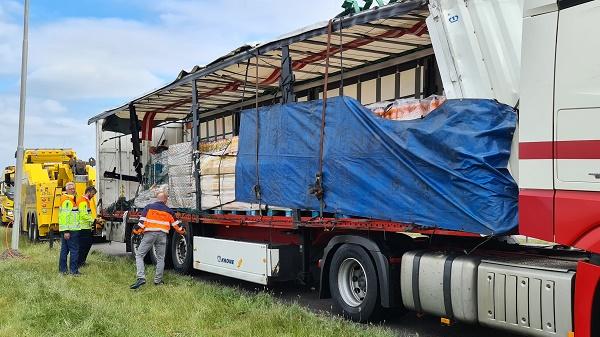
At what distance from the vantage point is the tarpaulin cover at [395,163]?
5.23 m

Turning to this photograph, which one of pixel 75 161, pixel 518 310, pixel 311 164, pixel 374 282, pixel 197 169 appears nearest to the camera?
pixel 518 310

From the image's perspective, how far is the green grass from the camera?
617 cm

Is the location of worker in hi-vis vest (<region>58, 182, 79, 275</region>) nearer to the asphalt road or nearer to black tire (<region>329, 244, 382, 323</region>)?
the asphalt road

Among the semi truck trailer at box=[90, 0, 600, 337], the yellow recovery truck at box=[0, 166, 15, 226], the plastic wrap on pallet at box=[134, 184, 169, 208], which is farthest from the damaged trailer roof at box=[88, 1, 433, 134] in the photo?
the yellow recovery truck at box=[0, 166, 15, 226]

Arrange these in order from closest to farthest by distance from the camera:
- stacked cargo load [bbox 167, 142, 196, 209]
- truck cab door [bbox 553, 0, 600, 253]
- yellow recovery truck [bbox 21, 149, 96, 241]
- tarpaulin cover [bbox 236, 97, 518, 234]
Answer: truck cab door [bbox 553, 0, 600, 253] < tarpaulin cover [bbox 236, 97, 518, 234] < stacked cargo load [bbox 167, 142, 196, 209] < yellow recovery truck [bbox 21, 149, 96, 241]

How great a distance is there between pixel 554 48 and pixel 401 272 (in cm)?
277

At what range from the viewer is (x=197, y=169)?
33.7 feet

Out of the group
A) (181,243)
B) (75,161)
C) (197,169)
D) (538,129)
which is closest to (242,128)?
(197,169)

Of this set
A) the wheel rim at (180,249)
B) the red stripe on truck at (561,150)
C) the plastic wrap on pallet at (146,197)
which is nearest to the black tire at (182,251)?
the wheel rim at (180,249)

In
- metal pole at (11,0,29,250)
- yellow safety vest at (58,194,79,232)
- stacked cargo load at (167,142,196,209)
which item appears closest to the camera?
stacked cargo load at (167,142,196,209)

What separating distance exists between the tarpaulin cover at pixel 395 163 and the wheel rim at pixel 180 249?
2.97 meters

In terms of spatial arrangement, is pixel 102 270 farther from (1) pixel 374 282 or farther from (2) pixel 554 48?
(2) pixel 554 48

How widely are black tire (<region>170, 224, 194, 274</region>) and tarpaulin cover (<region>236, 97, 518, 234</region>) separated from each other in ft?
8.42

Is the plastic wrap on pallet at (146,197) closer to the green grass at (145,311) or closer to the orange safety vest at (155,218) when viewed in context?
the orange safety vest at (155,218)
